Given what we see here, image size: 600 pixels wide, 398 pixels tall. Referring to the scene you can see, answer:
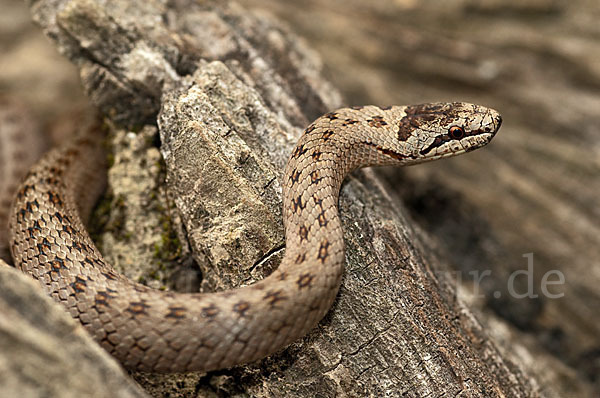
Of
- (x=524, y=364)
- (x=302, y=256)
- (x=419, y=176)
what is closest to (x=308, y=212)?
(x=302, y=256)

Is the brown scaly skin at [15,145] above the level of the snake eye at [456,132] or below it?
below

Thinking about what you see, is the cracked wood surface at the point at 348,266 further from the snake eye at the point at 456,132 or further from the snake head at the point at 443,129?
the snake eye at the point at 456,132

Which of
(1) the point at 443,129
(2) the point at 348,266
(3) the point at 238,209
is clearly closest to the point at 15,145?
(3) the point at 238,209

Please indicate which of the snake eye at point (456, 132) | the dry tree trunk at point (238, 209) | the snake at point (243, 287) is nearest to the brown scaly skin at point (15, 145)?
the snake at point (243, 287)

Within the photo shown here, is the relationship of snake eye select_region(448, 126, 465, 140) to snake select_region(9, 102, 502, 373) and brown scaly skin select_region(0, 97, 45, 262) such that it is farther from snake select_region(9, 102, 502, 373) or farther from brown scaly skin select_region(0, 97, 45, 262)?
brown scaly skin select_region(0, 97, 45, 262)

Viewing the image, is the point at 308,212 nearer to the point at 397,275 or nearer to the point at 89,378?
the point at 397,275

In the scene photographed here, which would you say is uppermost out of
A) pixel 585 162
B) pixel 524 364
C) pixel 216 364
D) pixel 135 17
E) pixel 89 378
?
pixel 135 17
